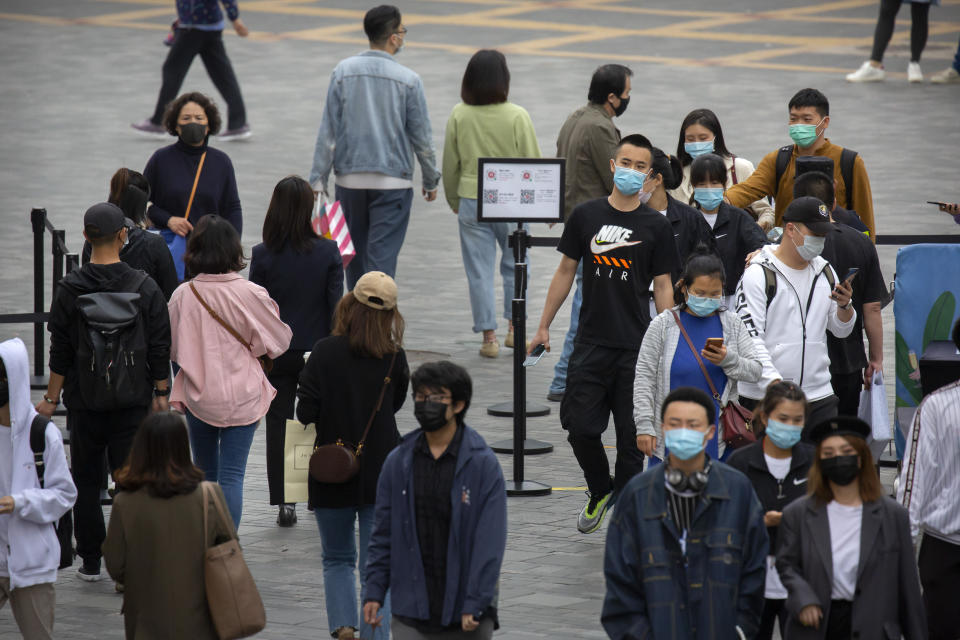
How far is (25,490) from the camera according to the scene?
669 centimetres

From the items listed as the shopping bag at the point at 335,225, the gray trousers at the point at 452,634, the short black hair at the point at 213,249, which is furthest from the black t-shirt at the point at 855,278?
the shopping bag at the point at 335,225

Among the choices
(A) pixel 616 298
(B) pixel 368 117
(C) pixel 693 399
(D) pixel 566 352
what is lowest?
(D) pixel 566 352

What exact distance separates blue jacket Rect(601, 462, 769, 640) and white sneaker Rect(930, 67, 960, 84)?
17922 mm

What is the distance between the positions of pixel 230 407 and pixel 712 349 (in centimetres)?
233

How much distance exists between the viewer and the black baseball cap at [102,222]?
26.1 ft

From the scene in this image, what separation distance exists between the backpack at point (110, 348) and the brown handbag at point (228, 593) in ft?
6.23

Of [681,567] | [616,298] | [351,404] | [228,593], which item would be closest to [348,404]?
[351,404]

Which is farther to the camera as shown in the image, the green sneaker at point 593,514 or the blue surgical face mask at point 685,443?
the green sneaker at point 593,514

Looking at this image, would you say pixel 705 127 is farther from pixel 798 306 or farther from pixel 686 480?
pixel 686 480

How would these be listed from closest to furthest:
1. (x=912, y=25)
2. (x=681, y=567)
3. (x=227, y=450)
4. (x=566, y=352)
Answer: (x=681, y=567) → (x=227, y=450) → (x=566, y=352) → (x=912, y=25)

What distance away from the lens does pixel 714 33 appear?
26.8 meters

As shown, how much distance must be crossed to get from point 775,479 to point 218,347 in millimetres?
2932

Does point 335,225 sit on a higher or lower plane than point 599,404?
higher

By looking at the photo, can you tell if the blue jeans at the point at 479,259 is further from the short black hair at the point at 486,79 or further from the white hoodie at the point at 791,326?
the white hoodie at the point at 791,326
